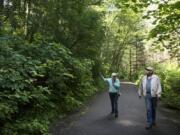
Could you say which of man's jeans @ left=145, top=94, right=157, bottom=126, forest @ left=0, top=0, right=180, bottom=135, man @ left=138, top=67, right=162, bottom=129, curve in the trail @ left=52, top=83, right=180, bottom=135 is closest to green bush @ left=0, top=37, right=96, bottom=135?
forest @ left=0, top=0, right=180, bottom=135

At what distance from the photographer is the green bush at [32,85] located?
863 cm

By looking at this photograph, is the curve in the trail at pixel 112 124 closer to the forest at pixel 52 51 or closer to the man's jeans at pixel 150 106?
the man's jeans at pixel 150 106

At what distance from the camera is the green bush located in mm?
8633

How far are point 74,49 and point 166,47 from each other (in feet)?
16.3

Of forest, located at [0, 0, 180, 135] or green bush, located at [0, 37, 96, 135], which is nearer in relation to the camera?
green bush, located at [0, 37, 96, 135]

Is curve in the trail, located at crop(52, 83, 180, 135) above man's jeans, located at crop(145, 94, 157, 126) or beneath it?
beneath

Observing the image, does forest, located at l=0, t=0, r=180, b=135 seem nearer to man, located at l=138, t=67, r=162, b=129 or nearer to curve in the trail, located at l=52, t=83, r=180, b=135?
curve in the trail, located at l=52, t=83, r=180, b=135

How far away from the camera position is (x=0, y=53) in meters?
9.97

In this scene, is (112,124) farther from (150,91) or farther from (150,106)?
(150,91)

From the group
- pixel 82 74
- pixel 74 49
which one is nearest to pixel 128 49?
pixel 74 49

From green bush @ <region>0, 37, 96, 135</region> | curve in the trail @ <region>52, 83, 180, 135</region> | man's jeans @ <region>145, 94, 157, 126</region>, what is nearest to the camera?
green bush @ <region>0, 37, 96, 135</region>

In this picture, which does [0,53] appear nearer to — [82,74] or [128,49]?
[82,74]

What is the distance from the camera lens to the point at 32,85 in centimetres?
1019

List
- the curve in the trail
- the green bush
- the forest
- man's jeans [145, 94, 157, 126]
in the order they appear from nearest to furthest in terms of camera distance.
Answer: the green bush
the forest
the curve in the trail
man's jeans [145, 94, 157, 126]
